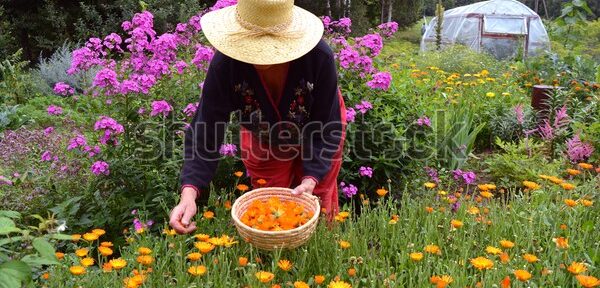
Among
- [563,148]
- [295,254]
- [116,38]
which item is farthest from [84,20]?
[295,254]

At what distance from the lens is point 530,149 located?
454 cm

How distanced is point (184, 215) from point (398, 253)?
0.77m

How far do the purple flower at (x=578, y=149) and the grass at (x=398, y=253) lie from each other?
5.58ft

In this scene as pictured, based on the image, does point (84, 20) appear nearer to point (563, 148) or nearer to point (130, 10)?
point (130, 10)

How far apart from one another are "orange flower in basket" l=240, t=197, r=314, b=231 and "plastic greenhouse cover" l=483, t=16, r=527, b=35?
15277 mm

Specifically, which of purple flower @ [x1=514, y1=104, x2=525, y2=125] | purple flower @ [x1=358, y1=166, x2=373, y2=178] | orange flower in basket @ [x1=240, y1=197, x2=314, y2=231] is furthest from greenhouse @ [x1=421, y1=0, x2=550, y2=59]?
orange flower in basket @ [x1=240, y1=197, x2=314, y2=231]

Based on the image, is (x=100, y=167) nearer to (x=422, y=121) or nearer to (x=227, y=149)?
(x=227, y=149)

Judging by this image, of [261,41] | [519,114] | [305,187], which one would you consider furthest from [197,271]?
[519,114]

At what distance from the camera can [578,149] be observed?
162 inches

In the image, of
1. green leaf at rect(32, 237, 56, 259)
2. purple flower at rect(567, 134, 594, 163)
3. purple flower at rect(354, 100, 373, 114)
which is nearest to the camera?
green leaf at rect(32, 237, 56, 259)

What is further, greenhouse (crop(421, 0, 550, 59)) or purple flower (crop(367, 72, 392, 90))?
greenhouse (crop(421, 0, 550, 59))

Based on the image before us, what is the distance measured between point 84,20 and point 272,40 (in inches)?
402

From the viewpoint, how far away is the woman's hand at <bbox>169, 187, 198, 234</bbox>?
190cm

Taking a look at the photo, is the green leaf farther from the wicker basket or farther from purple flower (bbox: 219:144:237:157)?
purple flower (bbox: 219:144:237:157)
